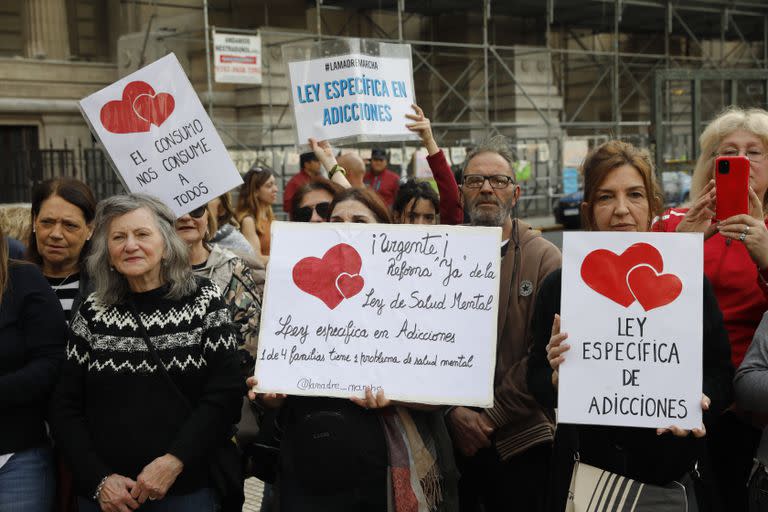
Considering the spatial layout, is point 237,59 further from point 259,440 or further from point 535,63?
point 259,440

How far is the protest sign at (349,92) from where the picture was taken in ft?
16.8

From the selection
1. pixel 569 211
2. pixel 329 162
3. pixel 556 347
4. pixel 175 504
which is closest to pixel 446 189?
pixel 329 162

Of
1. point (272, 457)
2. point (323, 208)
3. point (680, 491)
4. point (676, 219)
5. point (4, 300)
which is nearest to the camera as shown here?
point (680, 491)

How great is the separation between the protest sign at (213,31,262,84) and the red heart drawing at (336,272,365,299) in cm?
1389

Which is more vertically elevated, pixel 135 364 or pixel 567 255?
pixel 567 255

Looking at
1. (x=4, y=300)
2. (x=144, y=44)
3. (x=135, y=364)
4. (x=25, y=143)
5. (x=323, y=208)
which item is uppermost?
(x=144, y=44)

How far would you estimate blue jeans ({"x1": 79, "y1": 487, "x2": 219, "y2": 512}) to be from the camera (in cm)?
298

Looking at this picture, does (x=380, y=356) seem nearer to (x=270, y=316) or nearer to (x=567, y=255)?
(x=270, y=316)

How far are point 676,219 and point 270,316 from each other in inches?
63.4

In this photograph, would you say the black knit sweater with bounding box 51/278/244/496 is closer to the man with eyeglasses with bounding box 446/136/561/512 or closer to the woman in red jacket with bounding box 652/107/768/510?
the man with eyeglasses with bounding box 446/136/561/512

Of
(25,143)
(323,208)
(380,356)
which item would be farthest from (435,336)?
(25,143)

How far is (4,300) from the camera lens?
309 centimetres

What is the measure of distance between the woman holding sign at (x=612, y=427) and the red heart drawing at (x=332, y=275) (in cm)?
60

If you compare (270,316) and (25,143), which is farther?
(25,143)
